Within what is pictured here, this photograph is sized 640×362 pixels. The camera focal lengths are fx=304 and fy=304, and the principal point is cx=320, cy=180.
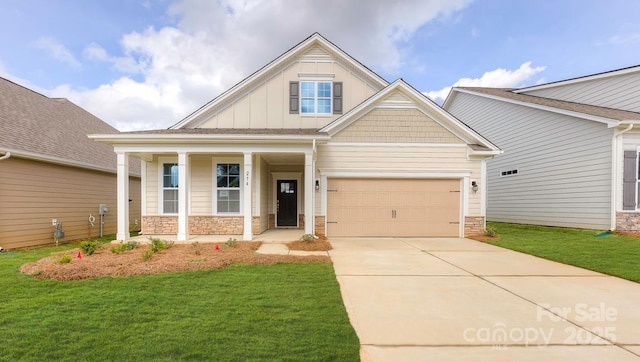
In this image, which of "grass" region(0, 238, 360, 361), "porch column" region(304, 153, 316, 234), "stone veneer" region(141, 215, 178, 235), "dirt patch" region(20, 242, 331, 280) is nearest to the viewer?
"grass" region(0, 238, 360, 361)

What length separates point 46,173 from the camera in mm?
9711

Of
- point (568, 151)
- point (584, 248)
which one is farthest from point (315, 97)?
point (568, 151)

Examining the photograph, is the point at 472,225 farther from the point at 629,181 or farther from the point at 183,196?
the point at 183,196

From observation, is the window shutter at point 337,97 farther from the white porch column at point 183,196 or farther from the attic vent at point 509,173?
the attic vent at point 509,173

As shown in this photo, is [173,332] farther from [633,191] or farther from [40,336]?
[633,191]

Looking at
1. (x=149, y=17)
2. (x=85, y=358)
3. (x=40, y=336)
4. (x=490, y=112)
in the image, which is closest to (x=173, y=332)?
(x=85, y=358)

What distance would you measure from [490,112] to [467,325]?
49.3 feet

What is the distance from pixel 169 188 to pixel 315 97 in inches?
245

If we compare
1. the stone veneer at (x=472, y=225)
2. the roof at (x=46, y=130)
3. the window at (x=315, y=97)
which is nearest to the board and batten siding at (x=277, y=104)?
the window at (x=315, y=97)

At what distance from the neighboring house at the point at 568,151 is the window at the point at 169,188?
14.2 meters

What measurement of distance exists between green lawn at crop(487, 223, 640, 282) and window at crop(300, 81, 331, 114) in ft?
24.2

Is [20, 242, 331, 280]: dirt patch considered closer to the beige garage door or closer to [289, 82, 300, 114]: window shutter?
the beige garage door

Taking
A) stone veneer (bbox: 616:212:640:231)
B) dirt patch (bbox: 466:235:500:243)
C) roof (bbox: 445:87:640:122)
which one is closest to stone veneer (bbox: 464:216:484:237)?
dirt patch (bbox: 466:235:500:243)

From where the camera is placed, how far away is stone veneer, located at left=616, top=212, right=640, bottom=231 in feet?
32.4
